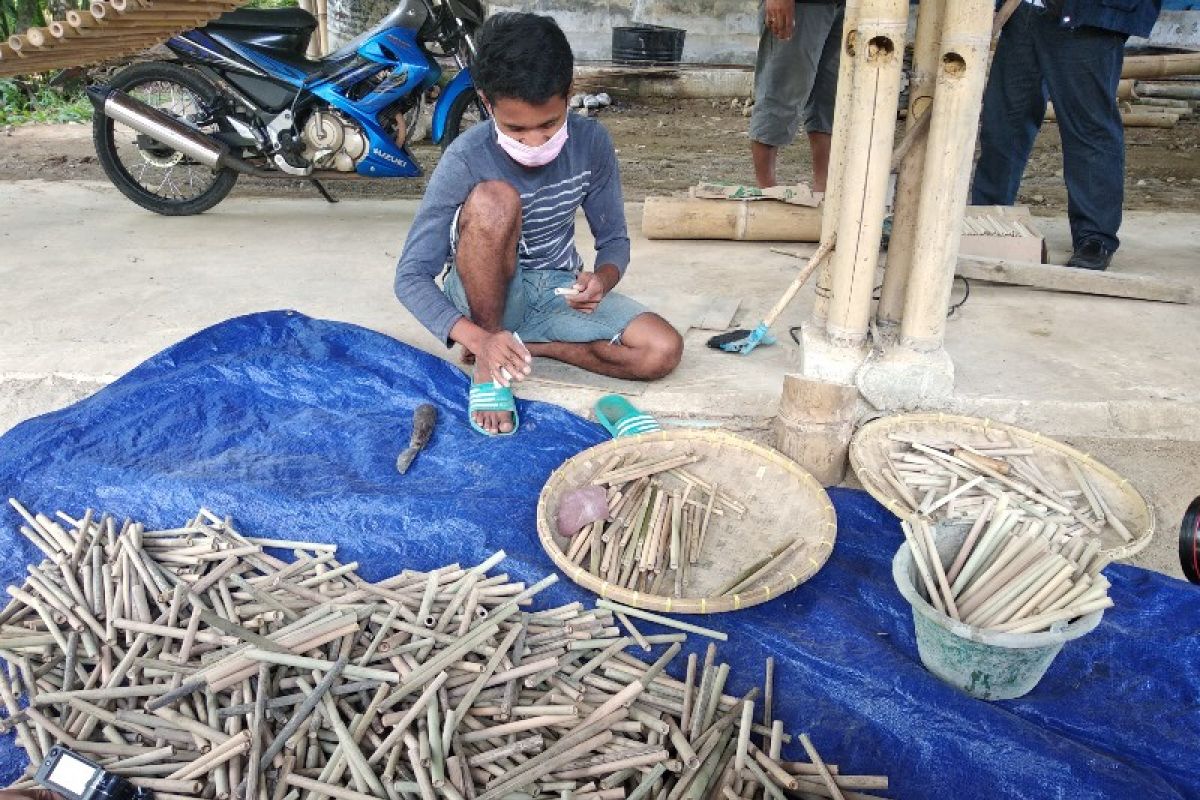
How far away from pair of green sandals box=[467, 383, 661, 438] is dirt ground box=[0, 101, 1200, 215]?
11.1 feet

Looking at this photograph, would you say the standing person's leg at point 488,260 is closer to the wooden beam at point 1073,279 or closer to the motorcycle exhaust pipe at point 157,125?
the wooden beam at point 1073,279

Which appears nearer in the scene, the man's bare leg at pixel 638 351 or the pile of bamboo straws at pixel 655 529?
the pile of bamboo straws at pixel 655 529

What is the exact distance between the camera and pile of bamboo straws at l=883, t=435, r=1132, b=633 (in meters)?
1.87

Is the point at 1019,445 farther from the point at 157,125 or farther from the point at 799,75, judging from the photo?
the point at 157,125

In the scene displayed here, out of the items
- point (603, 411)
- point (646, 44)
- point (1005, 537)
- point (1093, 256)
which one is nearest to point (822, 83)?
point (1093, 256)

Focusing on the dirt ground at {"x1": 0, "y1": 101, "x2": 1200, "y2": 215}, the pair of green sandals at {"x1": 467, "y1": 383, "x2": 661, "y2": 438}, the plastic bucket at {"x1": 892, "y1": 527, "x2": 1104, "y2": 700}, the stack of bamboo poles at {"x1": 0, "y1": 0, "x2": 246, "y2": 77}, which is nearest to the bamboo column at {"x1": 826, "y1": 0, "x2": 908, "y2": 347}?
the pair of green sandals at {"x1": 467, "y1": 383, "x2": 661, "y2": 438}

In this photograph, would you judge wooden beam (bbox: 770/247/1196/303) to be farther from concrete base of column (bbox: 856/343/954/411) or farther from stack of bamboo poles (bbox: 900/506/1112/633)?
stack of bamboo poles (bbox: 900/506/1112/633)

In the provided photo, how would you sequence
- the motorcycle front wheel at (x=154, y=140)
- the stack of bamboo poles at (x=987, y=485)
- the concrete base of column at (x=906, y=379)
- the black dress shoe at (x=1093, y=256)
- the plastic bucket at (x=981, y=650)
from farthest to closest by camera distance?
the motorcycle front wheel at (x=154, y=140), the black dress shoe at (x=1093, y=256), the concrete base of column at (x=906, y=379), the stack of bamboo poles at (x=987, y=485), the plastic bucket at (x=981, y=650)

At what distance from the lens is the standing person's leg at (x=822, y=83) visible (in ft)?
14.5

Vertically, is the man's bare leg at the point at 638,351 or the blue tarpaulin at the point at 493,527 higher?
the man's bare leg at the point at 638,351

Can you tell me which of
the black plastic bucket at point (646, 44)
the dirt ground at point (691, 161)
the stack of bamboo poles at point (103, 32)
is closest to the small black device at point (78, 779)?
the stack of bamboo poles at point (103, 32)

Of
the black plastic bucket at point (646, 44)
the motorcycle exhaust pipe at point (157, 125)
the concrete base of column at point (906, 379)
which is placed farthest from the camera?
the black plastic bucket at point (646, 44)

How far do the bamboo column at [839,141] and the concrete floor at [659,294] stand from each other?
297 millimetres

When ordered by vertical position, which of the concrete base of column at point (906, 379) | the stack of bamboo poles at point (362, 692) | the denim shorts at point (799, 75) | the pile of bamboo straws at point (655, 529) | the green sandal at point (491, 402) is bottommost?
the stack of bamboo poles at point (362, 692)
